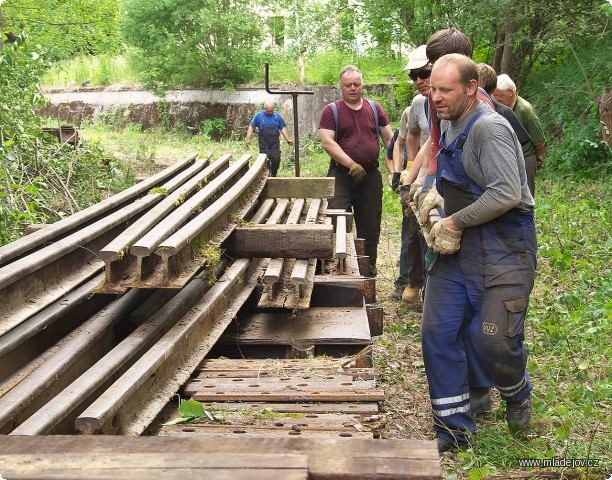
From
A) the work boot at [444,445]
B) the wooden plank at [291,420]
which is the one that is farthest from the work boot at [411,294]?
the wooden plank at [291,420]

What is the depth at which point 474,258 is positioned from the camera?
4039mm

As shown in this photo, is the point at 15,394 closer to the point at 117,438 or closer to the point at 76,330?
the point at 76,330

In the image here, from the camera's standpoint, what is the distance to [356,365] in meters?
4.18

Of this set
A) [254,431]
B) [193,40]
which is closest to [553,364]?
[254,431]

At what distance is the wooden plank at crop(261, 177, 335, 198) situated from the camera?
7441 millimetres

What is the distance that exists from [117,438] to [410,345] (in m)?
4.28

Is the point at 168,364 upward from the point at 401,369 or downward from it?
upward

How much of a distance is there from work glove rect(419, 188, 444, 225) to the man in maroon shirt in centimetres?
304

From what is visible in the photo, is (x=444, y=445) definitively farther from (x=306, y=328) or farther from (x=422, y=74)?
(x=422, y=74)

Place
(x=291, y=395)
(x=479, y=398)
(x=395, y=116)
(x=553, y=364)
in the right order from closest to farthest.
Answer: (x=291, y=395), (x=479, y=398), (x=553, y=364), (x=395, y=116)

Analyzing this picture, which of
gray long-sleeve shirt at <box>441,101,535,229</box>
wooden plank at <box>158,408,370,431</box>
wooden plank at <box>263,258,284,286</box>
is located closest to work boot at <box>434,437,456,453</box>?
wooden plank at <box>158,408,370,431</box>

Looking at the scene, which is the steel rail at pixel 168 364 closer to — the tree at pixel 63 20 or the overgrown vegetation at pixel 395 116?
the overgrown vegetation at pixel 395 116

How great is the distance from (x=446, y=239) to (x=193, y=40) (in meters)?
23.0

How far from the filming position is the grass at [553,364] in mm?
3979
